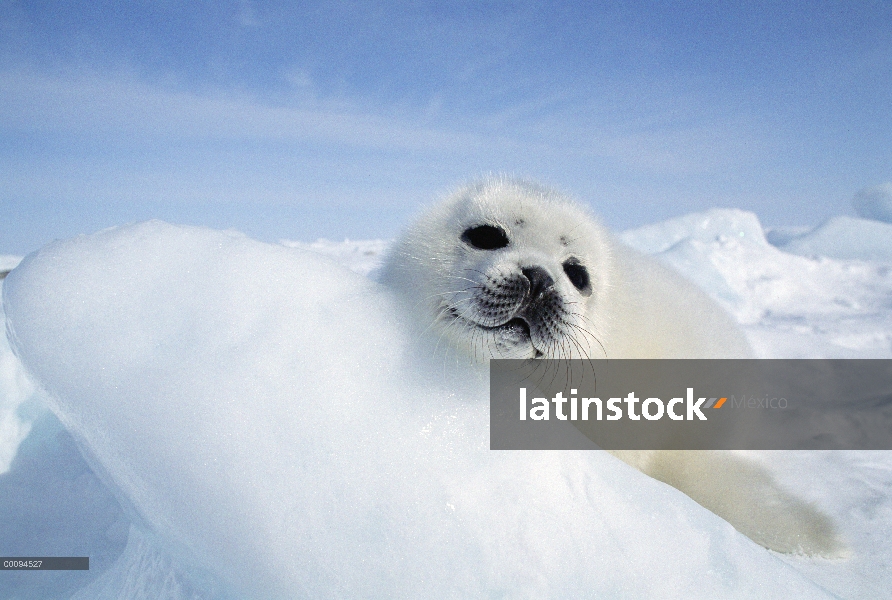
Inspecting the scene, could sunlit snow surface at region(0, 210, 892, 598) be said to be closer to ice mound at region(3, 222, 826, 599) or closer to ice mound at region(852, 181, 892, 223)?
ice mound at region(3, 222, 826, 599)

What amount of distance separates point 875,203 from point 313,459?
57.8 feet

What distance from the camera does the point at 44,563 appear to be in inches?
92.4

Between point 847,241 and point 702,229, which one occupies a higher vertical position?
point 847,241

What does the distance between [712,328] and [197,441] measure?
2.71 m

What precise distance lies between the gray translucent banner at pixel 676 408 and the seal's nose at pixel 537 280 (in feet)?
0.85

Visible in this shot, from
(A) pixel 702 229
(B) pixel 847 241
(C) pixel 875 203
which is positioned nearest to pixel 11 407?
(A) pixel 702 229

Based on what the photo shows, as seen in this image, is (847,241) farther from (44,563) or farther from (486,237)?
(44,563)

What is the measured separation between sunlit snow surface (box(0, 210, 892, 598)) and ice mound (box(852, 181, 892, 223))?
1583cm

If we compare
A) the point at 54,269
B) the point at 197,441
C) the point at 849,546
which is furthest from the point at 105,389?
the point at 849,546

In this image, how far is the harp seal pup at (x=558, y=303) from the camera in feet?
6.14

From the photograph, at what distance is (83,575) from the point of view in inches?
92.8

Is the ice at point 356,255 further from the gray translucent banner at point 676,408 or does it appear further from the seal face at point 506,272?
the gray translucent banner at point 676,408

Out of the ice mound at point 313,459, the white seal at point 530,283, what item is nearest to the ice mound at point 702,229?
the white seal at point 530,283

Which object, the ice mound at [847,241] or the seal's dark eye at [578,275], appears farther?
the ice mound at [847,241]
